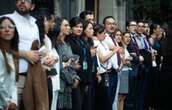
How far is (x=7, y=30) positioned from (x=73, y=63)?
2.28 m

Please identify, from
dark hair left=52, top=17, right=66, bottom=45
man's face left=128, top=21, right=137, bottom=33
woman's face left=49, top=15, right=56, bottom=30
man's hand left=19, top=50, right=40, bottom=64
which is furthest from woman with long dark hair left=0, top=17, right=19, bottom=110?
man's face left=128, top=21, right=137, bottom=33

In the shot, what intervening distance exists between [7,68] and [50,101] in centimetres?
164

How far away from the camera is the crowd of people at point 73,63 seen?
7.39 meters

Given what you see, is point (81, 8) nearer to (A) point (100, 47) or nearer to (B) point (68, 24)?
(A) point (100, 47)

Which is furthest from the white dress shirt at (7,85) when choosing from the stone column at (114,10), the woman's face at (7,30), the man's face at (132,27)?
the stone column at (114,10)

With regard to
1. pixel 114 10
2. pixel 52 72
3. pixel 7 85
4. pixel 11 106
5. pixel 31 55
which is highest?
pixel 114 10

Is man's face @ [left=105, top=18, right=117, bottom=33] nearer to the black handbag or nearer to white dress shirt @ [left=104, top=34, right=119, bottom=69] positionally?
white dress shirt @ [left=104, top=34, right=119, bottom=69]

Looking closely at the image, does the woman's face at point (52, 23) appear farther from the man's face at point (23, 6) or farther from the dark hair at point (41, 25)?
the man's face at point (23, 6)

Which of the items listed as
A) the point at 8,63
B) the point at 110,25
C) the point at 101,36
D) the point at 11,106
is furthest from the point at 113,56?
the point at 11,106

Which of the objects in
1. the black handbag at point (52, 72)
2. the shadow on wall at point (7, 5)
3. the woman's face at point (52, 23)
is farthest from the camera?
the shadow on wall at point (7, 5)

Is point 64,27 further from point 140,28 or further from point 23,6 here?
point 140,28

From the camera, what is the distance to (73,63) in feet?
30.9

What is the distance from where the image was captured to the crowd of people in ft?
24.3

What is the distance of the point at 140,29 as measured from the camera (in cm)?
1357
